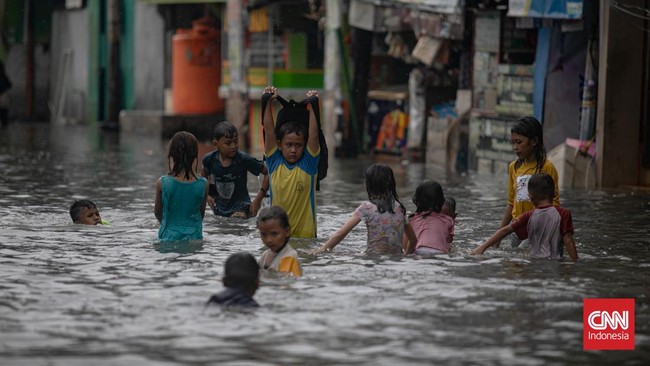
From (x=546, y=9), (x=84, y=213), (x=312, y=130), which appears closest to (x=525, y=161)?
(x=312, y=130)

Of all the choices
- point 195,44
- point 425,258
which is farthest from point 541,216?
point 195,44

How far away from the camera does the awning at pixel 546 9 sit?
58.3ft

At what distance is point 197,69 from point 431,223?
22125 mm

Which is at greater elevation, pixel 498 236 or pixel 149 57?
pixel 149 57

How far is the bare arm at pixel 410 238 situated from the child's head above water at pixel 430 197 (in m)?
0.28

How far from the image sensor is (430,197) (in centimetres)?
1058

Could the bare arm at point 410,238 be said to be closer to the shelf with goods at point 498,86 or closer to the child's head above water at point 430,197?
the child's head above water at point 430,197

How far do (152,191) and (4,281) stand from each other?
7909mm

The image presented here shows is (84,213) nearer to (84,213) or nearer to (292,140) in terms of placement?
(84,213)

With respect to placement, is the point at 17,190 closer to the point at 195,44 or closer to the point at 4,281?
the point at 4,281

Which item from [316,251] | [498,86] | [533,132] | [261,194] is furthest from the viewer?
[498,86]

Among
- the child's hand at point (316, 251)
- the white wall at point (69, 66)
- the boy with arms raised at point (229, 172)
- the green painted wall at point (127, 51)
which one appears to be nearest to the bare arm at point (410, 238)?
the child's hand at point (316, 251)

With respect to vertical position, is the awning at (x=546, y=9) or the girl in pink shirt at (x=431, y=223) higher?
the awning at (x=546, y=9)

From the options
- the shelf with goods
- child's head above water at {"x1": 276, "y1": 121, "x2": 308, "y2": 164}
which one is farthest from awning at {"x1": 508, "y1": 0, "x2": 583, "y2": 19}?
child's head above water at {"x1": 276, "y1": 121, "x2": 308, "y2": 164}
